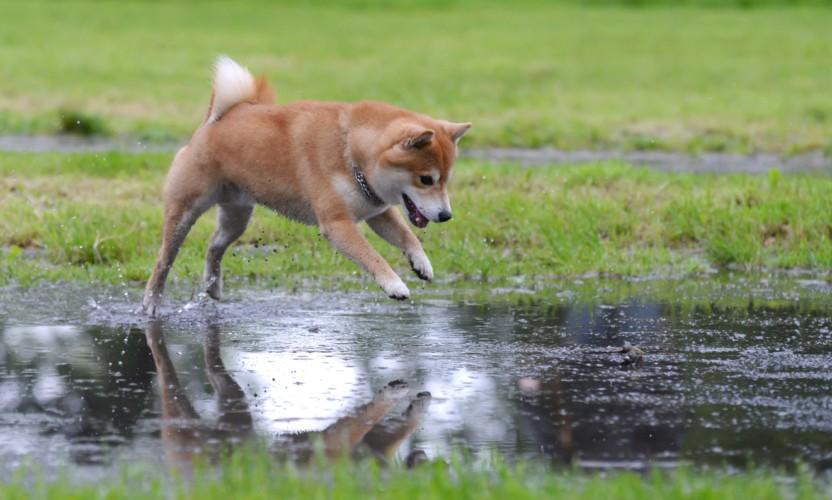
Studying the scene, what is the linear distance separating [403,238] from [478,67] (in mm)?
14968

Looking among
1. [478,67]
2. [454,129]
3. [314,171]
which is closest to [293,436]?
[314,171]

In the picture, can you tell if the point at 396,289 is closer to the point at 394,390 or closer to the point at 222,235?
the point at 394,390

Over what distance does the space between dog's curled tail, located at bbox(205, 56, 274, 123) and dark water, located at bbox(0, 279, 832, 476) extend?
115 cm

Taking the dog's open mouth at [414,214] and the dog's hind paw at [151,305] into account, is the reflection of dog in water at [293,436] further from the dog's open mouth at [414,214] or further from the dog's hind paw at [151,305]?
the dog's hind paw at [151,305]

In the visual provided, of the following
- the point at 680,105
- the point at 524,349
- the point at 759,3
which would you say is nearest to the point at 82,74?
Result: the point at 680,105

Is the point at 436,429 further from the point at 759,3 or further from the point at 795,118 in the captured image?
the point at 759,3

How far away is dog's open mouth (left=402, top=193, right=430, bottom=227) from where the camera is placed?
25.5 ft

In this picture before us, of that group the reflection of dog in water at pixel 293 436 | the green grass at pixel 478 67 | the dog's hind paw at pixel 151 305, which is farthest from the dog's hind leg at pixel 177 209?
the green grass at pixel 478 67

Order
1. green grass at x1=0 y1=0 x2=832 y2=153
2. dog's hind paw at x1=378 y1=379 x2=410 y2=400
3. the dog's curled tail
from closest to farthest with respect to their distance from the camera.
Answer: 1. dog's hind paw at x1=378 y1=379 x2=410 y2=400
2. the dog's curled tail
3. green grass at x1=0 y1=0 x2=832 y2=153

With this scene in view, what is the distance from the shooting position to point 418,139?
7.51 meters

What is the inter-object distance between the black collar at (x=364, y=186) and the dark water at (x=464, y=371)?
66 centimetres

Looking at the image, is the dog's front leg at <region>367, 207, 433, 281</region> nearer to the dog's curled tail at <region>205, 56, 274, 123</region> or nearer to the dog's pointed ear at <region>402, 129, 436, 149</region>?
the dog's pointed ear at <region>402, 129, 436, 149</region>

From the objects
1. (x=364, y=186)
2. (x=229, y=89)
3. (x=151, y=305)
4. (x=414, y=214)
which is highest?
(x=229, y=89)

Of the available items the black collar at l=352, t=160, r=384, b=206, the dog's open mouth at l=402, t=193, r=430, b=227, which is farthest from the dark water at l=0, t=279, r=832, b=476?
the black collar at l=352, t=160, r=384, b=206
